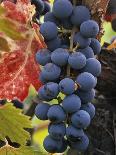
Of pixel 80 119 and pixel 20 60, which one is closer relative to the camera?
pixel 80 119

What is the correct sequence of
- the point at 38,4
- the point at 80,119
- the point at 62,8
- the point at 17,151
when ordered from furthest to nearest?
the point at 38,4
the point at 17,151
the point at 62,8
the point at 80,119

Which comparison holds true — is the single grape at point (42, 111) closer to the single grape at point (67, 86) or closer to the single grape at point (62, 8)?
the single grape at point (67, 86)

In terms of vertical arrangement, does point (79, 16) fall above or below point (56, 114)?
above

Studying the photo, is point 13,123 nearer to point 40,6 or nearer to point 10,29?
point 10,29

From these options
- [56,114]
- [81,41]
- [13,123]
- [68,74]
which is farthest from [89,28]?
[13,123]

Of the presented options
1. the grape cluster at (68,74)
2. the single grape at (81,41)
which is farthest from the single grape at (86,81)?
the single grape at (81,41)

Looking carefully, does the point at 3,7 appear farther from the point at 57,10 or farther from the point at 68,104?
the point at 68,104

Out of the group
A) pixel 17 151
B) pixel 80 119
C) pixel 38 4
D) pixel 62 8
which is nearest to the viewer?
pixel 80 119

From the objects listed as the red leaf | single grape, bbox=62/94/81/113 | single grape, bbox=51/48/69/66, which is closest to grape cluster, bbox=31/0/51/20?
the red leaf
